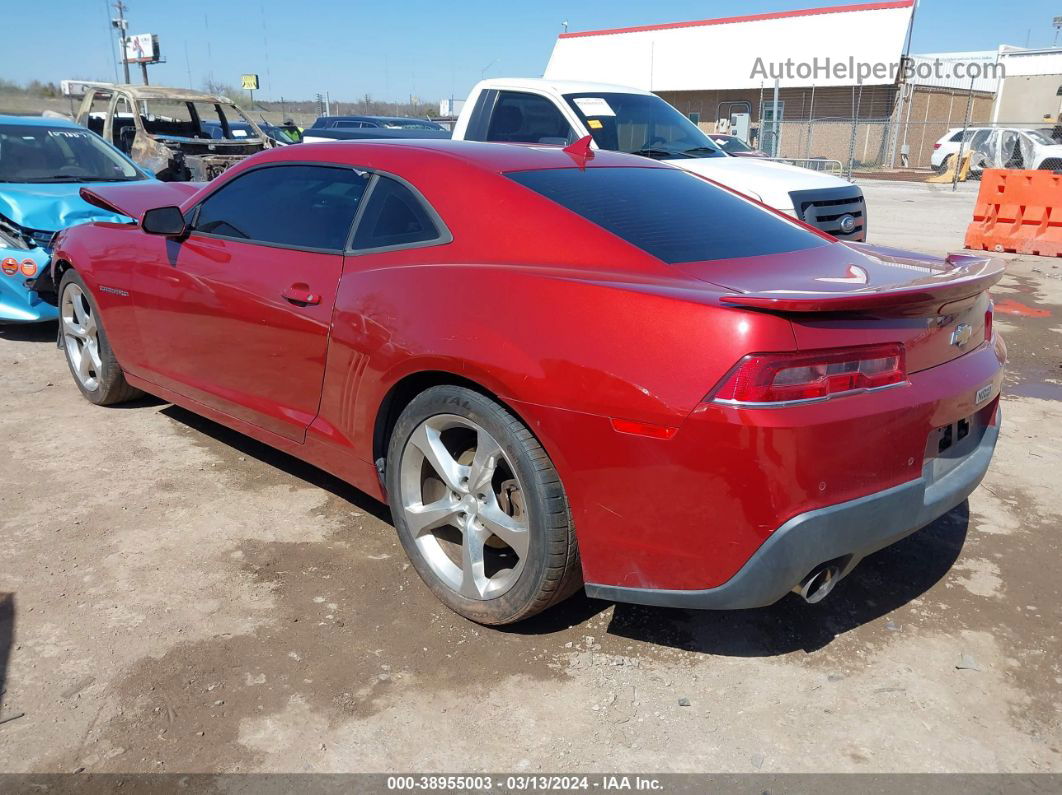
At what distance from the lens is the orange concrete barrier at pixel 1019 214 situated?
11.1 meters

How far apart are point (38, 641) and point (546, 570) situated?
171 centimetres

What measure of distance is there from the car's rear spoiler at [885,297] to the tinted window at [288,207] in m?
1.73

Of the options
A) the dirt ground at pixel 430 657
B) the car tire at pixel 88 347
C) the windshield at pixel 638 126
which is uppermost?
the windshield at pixel 638 126

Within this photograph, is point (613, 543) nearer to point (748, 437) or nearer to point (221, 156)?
point (748, 437)

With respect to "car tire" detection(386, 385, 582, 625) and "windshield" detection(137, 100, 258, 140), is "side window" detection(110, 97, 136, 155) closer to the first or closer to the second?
"windshield" detection(137, 100, 258, 140)

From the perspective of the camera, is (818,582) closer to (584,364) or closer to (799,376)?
(799,376)

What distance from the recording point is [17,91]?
59.3 meters

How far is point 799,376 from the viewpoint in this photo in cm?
222

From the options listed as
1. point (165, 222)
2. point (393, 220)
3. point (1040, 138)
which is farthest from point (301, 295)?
point (1040, 138)

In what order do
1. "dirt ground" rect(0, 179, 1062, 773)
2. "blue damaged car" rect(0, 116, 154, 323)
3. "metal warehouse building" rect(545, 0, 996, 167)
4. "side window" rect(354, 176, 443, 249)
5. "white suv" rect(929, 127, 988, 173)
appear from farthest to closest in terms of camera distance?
1. "metal warehouse building" rect(545, 0, 996, 167)
2. "white suv" rect(929, 127, 988, 173)
3. "blue damaged car" rect(0, 116, 154, 323)
4. "side window" rect(354, 176, 443, 249)
5. "dirt ground" rect(0, 179, 1062, 773)

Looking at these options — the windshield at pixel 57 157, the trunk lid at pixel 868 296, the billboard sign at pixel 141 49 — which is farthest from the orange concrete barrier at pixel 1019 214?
the billboard sign at pixel 141 49

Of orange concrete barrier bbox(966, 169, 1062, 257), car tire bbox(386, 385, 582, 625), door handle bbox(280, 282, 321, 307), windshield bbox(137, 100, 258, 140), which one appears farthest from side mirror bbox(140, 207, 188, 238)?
orange concrete barrier bbox(966, 169, 1062, 257)

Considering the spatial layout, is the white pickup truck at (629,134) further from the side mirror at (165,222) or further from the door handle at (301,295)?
the door handle at (301,295)

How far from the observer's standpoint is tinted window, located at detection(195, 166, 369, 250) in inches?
133
